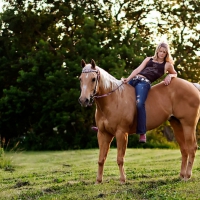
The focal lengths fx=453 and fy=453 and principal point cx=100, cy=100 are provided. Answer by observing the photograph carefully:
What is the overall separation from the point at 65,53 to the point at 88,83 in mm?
14998

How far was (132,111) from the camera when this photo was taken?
295 inches

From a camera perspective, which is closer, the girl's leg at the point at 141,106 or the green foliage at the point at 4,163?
the girl's leg at the point at 141,106

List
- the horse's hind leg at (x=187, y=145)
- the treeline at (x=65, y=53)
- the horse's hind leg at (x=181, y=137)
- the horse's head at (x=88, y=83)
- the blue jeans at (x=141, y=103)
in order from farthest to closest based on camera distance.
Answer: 1. the treeline at (x=65, y=53)
2. the horse's hind leg at (x=181, y=137)
3. the horse's hind leg at (x=187, y=145)
4. the blue jeans at (x=141, y=103)
5. the horse's head at (x=88, y=83)

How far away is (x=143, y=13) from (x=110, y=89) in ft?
60.6

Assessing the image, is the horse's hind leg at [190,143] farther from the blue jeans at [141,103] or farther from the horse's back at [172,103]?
the blue jeans at [141,103]

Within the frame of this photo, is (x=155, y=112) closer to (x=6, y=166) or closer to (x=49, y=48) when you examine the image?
(x=6, y=166)

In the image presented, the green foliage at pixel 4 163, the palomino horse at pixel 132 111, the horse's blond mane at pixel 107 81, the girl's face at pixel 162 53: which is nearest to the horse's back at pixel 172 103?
the palomino horse at pixel 132 111

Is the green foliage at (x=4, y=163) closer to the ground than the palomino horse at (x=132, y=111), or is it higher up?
closer to the ground

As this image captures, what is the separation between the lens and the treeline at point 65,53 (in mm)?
20984

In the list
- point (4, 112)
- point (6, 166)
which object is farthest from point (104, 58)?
point (6, 166)

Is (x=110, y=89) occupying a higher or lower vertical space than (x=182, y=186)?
higher

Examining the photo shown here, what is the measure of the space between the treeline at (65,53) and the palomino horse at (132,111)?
11.7m

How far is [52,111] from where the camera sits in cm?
2120

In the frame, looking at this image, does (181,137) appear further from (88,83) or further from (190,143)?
(88,83)
